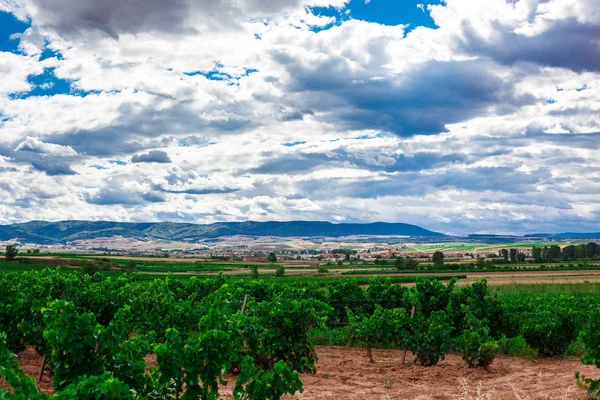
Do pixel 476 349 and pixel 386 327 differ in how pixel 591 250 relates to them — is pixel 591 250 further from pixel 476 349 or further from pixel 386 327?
pixel 476 349

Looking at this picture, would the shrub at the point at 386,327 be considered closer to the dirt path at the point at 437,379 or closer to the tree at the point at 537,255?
the dirt path at the point at 437,379

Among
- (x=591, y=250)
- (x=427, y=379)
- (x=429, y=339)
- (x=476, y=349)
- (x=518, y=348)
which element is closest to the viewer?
(x=427, y=379)

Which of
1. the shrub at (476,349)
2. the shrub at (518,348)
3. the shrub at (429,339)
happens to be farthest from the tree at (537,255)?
the shrub at (476,349)

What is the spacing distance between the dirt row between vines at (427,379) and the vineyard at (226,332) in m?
0.60

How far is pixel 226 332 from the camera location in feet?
37.1

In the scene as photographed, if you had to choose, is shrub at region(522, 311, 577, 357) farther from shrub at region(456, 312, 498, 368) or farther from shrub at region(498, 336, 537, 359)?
shrub at region(456, 312, 498, 368)

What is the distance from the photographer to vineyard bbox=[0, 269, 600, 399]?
374 inches

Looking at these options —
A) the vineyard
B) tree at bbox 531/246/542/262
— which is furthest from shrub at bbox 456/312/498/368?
tree at bbox 531/246/542/262

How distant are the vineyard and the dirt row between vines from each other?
1.98 ft

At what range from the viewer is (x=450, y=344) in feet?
61.7

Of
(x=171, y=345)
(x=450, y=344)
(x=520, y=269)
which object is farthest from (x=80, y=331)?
(x=520, y=269)

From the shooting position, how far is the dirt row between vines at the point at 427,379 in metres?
14.3

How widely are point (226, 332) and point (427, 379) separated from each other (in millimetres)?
8321

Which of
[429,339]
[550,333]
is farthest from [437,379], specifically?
[550,333]
